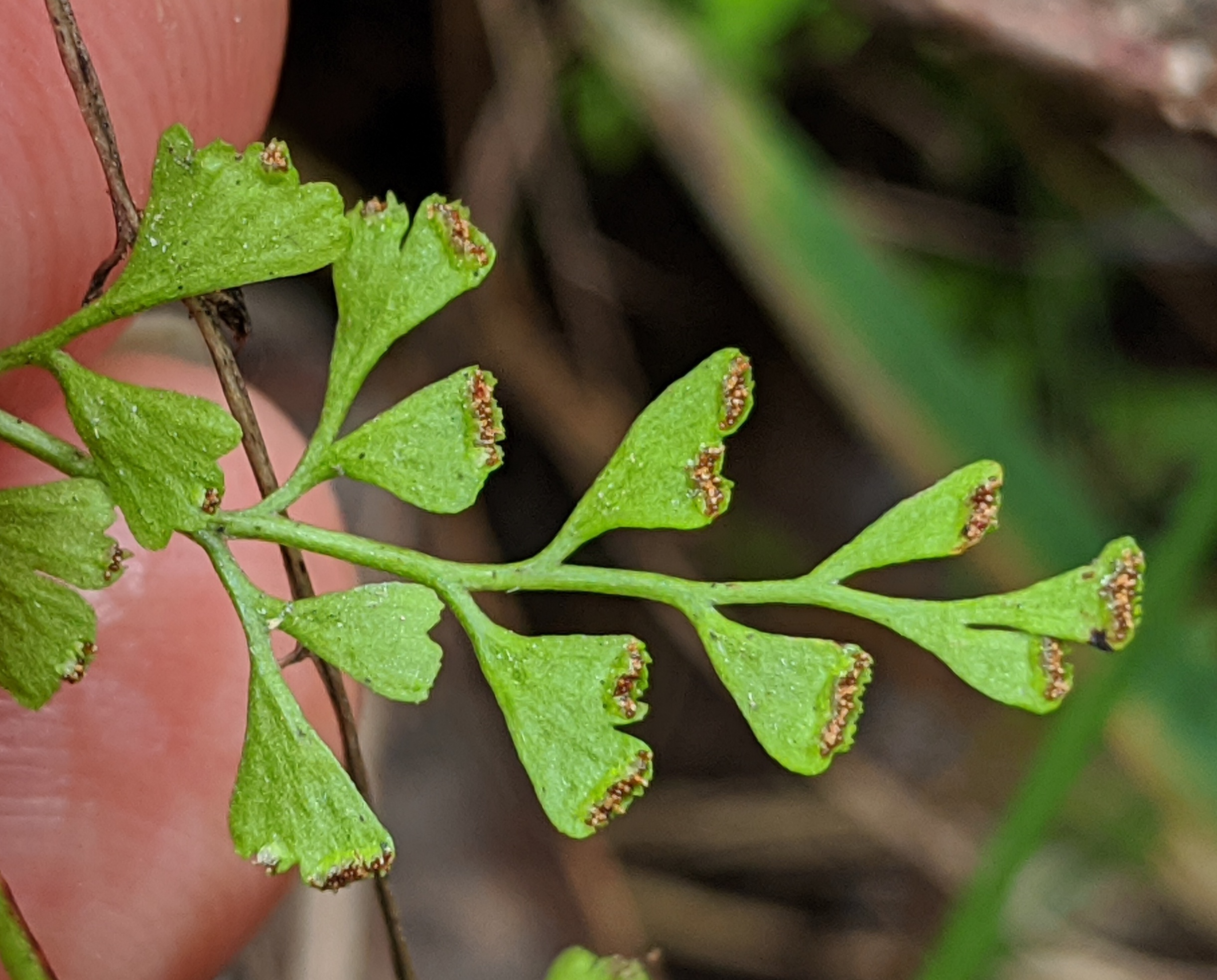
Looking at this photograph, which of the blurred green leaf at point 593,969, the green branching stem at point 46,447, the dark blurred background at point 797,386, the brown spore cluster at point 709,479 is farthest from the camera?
the dark blurred background at point 797,386

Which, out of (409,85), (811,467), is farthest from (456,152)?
(811,467)

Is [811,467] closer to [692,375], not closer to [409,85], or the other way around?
[409,85]

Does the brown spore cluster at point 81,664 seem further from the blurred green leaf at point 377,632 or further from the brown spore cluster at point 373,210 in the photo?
the brown spore cluster at point 373,210

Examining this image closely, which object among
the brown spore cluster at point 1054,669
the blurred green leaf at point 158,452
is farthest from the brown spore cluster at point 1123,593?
the blurred green leaf at point 158,452

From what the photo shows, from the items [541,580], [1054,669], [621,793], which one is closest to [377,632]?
[541,580]

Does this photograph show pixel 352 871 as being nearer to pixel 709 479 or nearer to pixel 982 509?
pixel 709 479

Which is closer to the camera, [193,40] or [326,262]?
[326,262]

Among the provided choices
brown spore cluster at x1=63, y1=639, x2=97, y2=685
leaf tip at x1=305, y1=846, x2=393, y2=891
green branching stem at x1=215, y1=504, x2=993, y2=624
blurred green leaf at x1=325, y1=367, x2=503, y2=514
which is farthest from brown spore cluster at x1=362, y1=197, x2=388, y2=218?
leaf tip at x1=305, y1=846, x2=393, y2=891
